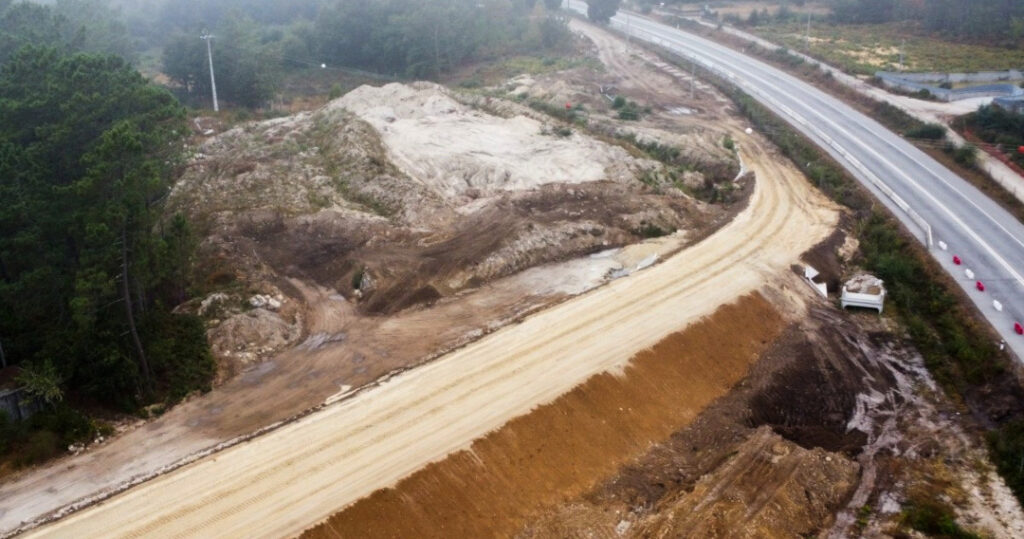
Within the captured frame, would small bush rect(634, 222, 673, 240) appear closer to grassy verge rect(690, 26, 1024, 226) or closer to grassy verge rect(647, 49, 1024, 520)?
grassy verge rect(647, 49, 1024, 520)

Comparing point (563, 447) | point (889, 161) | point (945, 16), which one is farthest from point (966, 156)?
point (945, 16)

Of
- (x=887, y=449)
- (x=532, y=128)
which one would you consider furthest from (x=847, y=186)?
(x=887, y=449)

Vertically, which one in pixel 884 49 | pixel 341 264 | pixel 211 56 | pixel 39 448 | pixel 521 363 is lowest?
pixel 521 363

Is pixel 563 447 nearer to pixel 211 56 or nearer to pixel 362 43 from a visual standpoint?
pixel 211 56

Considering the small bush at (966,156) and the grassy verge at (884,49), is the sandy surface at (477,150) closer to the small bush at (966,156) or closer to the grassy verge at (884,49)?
the small bush at (966,156)

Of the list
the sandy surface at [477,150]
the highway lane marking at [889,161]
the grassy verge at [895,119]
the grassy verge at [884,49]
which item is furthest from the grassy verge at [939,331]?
the grassy verge at [884,49]

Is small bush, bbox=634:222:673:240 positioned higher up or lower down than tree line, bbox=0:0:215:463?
lower down

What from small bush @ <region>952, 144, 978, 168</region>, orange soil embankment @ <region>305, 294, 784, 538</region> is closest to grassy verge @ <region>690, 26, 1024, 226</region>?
small bush @ <region>952, 144, 978, 168</region>
